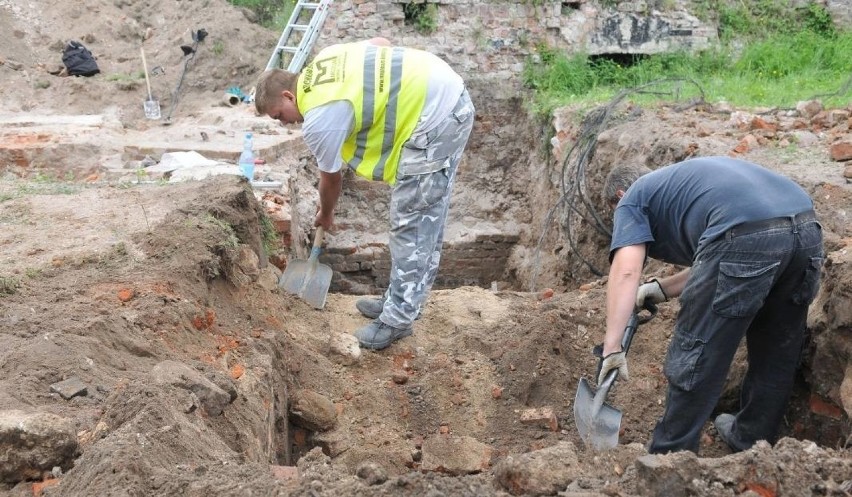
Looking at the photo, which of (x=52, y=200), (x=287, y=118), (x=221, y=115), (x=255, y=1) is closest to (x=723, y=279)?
(x=287, y=118)

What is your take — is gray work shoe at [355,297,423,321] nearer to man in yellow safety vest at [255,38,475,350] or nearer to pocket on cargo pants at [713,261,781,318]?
man in yellow safety vest at [255,38,475,350]

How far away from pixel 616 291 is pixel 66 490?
6.42 ft

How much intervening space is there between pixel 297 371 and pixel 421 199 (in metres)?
1.06

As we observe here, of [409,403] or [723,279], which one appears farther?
[409,403]

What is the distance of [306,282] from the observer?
457 centimetres

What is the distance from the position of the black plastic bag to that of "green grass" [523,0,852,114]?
6169 mm

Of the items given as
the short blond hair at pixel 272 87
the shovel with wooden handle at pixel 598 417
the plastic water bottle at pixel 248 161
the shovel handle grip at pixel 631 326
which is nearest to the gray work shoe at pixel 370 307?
the short blond hair at pixel 272 87

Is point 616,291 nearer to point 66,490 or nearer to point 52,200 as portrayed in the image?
point 66,490

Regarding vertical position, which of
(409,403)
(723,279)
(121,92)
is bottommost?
(121,92)

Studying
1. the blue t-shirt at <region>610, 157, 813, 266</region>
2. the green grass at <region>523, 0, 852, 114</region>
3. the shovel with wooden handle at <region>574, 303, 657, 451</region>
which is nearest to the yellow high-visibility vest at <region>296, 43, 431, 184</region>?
the blue t-shirt at <region>610, 157, 813, 266</region>

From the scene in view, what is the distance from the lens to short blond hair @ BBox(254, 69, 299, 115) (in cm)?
368

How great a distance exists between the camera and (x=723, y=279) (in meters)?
2.82

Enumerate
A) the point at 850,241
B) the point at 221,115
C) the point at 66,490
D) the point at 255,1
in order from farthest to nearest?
the point at 255,1
the point at 221,115
the point at 850,241
the point at 66,490

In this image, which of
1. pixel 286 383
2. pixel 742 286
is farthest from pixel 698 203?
pixel 286 383
